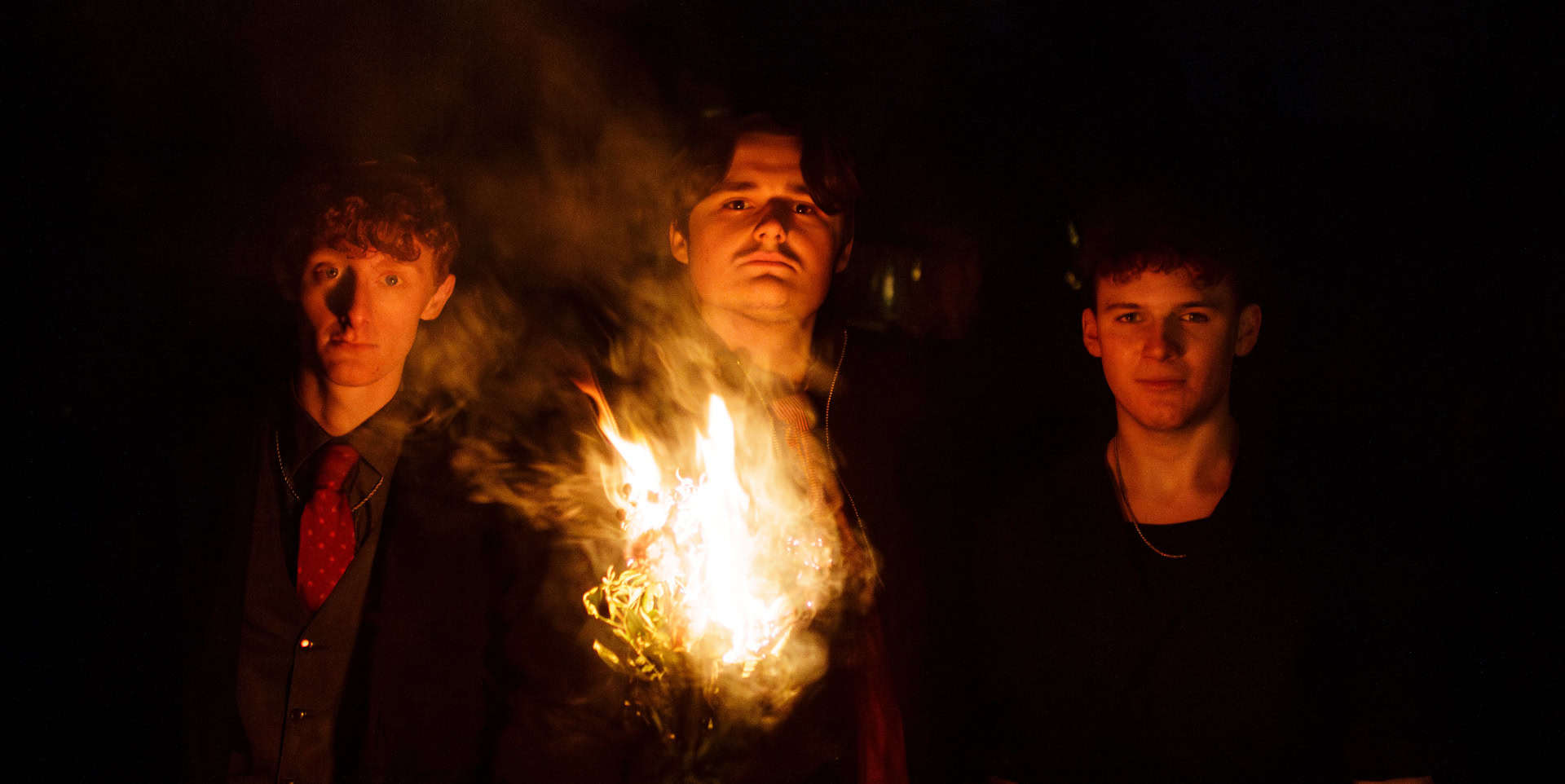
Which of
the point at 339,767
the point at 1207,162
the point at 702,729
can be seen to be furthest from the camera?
the point at 1207,162

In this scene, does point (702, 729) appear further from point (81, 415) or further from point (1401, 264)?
point (1401, 264)

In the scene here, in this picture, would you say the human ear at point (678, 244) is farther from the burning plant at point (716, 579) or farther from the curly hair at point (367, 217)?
the curly hair at point (367, 217)

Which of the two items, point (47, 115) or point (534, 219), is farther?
point (534, 219)

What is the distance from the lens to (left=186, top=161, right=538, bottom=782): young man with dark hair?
10.2 feet

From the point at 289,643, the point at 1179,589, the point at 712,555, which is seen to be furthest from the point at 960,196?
the point at 289,643

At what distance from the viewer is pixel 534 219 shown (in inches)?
156

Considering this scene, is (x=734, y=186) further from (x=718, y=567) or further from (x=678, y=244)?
(x=718, y=567)

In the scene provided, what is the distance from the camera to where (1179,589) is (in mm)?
3236

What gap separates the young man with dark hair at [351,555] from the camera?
3121mm

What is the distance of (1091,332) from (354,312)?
2483mm

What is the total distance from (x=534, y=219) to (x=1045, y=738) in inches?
105

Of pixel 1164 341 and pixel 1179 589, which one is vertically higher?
pixel 1164 341

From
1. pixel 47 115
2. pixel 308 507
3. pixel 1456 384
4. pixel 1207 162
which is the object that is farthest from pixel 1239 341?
pixel 47 115

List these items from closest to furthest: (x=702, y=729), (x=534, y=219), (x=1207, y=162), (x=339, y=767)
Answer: (x=702, y=729)
(x=339, y=767)
(x=1207, y=162)
(x=534, y=219)
